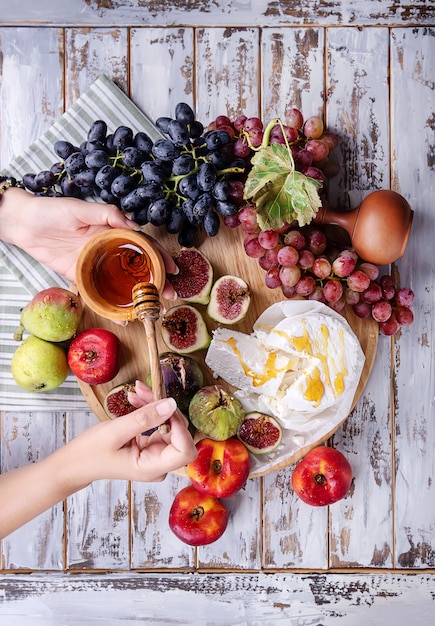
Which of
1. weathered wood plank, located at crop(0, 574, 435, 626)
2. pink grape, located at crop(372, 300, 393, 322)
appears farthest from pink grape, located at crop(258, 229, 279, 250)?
weathered wood plank, located at crop(0, 574, 435, 626)

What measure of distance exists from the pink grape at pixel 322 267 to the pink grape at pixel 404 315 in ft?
0.85

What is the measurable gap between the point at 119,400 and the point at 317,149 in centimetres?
87

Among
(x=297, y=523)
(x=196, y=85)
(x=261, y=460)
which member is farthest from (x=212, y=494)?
(x=196, y=85)

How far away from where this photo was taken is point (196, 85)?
1.79 meters

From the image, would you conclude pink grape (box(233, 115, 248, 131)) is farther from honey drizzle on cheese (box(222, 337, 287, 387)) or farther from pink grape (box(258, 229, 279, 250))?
honey drizzle on cheese (box(222, 337, 287, 387))

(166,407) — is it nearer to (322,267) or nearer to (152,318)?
(152,318)

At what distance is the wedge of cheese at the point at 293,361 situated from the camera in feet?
5.19

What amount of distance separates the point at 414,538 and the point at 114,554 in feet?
3.03

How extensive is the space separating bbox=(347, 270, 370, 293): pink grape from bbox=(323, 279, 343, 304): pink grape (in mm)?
32

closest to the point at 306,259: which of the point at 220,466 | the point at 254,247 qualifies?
the point at 254,247

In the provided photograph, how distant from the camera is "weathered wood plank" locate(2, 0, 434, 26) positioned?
1782 mm

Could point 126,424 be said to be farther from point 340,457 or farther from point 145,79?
point 145,79

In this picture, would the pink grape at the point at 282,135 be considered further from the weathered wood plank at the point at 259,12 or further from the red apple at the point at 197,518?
the red apple at the point at 197,518

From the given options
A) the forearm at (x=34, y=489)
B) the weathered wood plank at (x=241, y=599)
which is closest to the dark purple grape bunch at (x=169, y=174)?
the forearm at (x=34, y=489)
